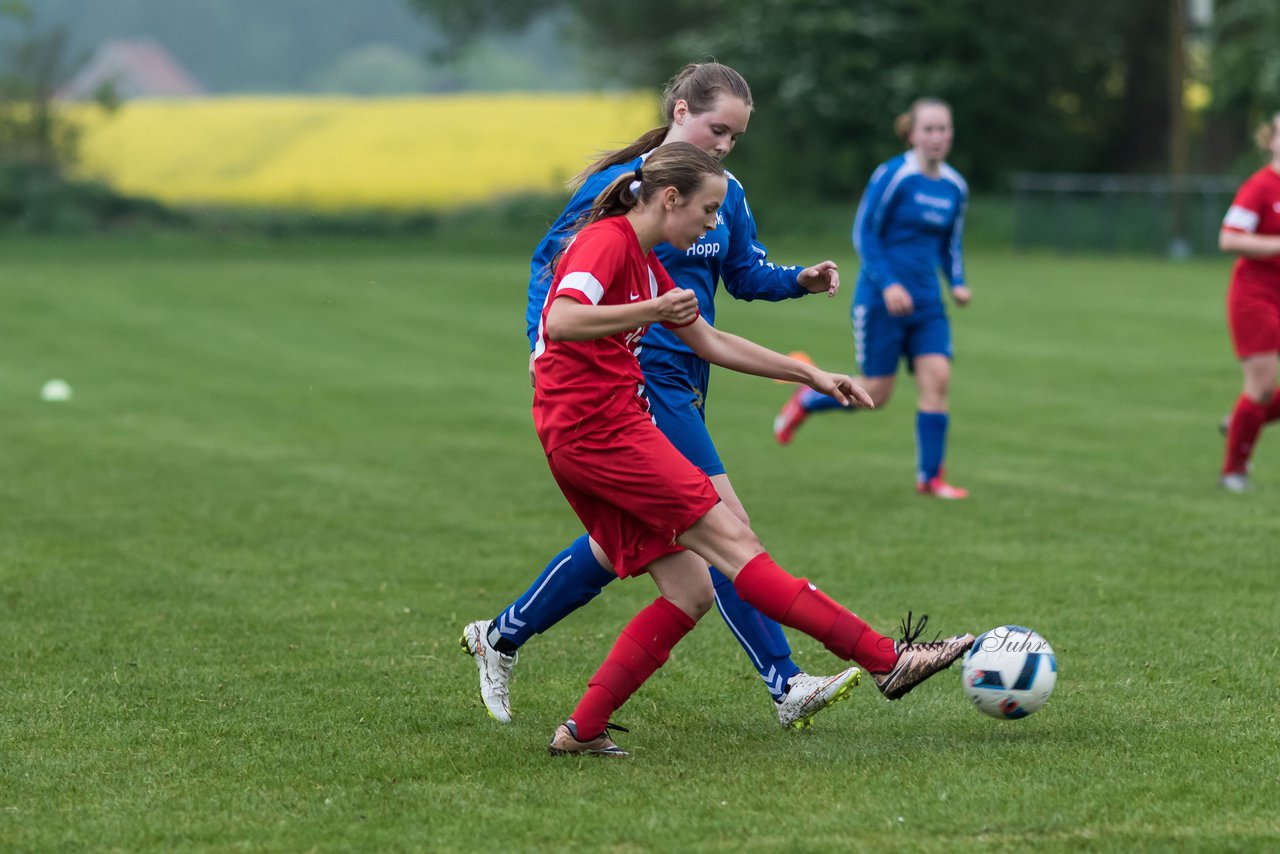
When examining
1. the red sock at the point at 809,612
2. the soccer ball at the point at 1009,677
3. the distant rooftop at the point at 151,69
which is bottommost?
the soccer ball at the point at 1009,677

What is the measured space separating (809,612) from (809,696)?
45 cm

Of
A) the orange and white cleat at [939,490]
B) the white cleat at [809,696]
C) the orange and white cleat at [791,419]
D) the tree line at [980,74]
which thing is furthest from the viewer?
the tree line at [980,74]

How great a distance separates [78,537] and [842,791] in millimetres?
5545

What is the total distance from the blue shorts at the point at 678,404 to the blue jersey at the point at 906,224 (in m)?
4.79

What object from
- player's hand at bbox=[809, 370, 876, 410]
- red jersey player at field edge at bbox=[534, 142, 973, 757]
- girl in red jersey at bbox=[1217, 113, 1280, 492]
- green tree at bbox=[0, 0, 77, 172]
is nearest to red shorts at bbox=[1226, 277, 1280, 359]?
girl in red jersey at bbox=[1217, 113, 1280, 492]

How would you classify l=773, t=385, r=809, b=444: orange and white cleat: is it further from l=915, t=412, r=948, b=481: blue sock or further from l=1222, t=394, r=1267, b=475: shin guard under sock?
l=1222, t=394, r=1267, b=475: shin guard under sock

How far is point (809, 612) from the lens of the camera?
4.98 meters

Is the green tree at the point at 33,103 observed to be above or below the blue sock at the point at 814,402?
above

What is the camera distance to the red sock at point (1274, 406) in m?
10.1

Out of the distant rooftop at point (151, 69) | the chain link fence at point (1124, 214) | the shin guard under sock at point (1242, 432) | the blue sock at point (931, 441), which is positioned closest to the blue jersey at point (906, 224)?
the blue sock at point (931, 441)

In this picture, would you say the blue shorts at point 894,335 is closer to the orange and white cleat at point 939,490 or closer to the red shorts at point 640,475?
the orange and white cleat at point 939,490

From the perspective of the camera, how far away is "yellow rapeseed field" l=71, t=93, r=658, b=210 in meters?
55.9

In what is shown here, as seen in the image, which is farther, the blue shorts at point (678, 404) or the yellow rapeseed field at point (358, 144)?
the yellow rapeseed field at point (358, 144)

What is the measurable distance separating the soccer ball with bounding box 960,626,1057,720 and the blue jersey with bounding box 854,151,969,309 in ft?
17.0
